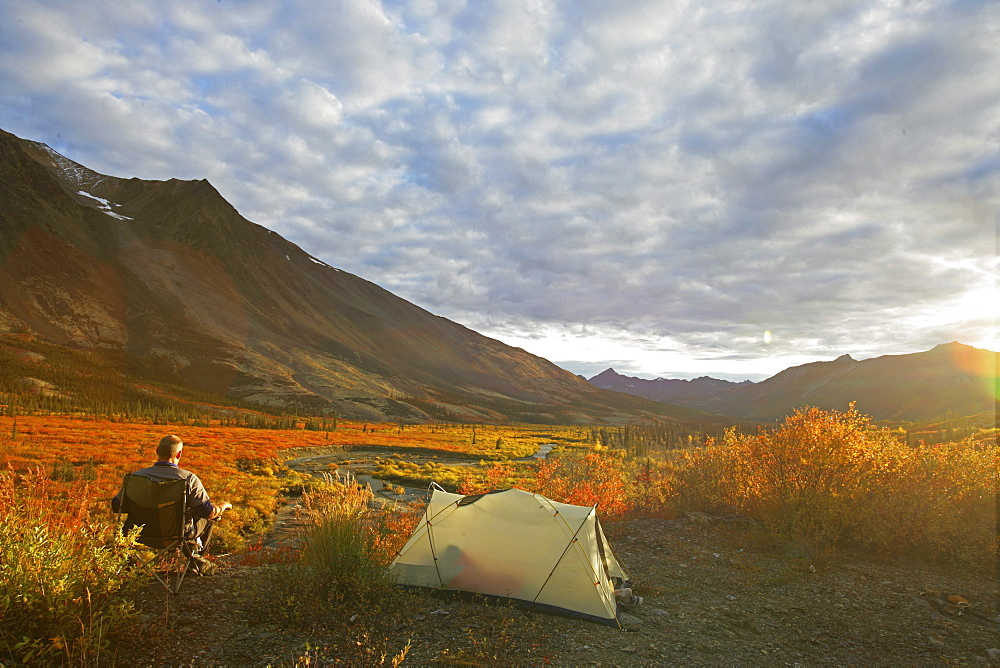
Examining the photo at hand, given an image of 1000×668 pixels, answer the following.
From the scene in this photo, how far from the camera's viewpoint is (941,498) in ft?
37.1

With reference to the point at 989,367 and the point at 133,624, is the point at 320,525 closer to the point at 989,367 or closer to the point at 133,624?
the point at 133,624

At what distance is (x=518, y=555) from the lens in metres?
9.01

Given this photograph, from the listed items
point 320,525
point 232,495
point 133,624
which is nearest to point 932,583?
→ point 320,525

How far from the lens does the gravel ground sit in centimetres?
659

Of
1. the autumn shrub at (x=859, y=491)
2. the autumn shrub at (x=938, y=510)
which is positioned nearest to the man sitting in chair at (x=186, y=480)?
the autumn shrub at (x=859, y=491)

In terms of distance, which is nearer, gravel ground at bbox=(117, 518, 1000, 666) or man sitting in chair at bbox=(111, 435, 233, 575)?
gravel ground at bbox=(117, 518, 1000, 666)

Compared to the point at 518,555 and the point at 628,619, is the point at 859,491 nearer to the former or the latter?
the point at 628,619

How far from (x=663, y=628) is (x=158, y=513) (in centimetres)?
789

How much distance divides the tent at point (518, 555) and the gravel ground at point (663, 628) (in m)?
0.35

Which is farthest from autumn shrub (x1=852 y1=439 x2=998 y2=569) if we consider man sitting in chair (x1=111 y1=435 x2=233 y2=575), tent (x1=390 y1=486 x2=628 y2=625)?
man sitting in chair (x1=111 y1=435 x2=233 y2=575)

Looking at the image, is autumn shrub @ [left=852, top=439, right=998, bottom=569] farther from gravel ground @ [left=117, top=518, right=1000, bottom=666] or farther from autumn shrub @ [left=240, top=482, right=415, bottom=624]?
autumn shrub @ [left=240, top=482, right=415, bottom=624]

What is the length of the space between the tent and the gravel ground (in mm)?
351

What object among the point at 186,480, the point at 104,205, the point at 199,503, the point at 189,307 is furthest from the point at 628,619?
the point at 104,205

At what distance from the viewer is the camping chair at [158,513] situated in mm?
7551
